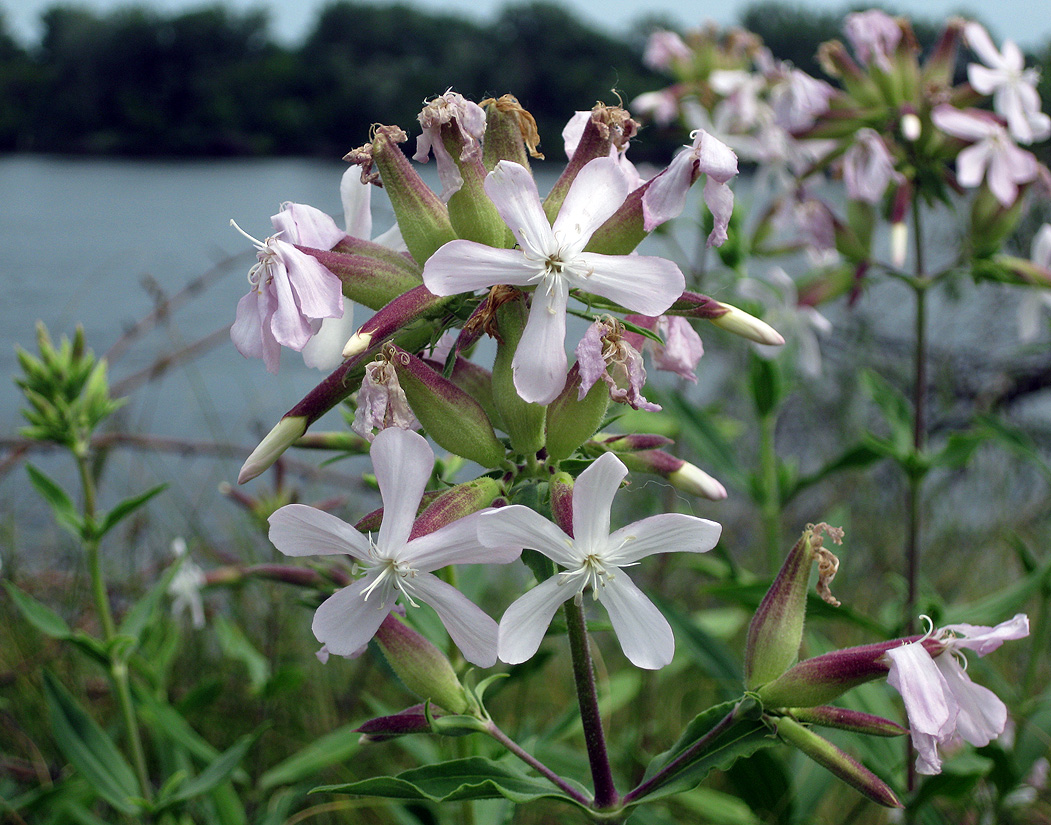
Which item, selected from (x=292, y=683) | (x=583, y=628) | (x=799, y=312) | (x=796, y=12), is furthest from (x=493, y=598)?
(x=796, y=12)

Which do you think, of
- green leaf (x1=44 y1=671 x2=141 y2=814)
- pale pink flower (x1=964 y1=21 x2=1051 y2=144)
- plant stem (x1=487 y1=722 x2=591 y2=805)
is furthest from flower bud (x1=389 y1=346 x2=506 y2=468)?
pale pink flower (x1=964 y1=21 x2=1051 y2=144)

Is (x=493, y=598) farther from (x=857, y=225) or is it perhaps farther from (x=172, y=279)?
(x=172, y=279)

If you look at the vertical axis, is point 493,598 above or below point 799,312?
below

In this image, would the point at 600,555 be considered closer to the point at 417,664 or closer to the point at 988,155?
the point at 417,664

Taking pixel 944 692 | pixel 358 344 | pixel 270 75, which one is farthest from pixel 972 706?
pixel 270 75

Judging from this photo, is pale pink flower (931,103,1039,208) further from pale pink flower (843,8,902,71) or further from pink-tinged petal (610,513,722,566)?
pink-tinged petal (610,513,722,566)

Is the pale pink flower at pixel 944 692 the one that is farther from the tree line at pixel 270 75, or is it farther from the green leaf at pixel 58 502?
the tree line at pixel 270 75
